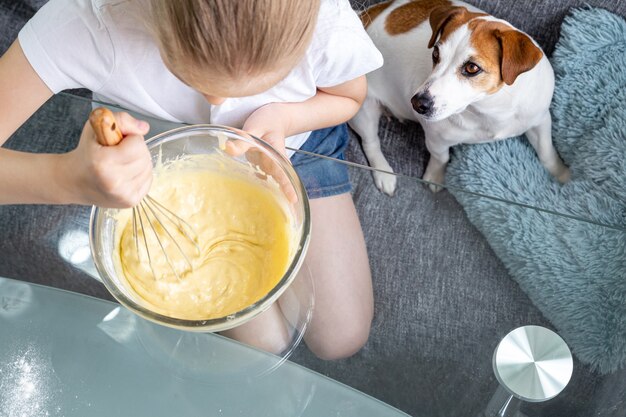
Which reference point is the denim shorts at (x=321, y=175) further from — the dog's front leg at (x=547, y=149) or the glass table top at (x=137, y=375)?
the dog's front leg at (x=547, y=149)

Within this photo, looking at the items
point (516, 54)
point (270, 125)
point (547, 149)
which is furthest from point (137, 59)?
point (547, 149)

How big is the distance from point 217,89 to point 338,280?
283 mm

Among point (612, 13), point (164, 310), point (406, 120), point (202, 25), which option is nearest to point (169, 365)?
point (164, 310)

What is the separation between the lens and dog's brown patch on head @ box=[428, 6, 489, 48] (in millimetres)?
1105

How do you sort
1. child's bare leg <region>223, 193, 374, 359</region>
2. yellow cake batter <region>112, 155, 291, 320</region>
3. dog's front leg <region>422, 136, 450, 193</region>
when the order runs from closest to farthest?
yellow cake batter <region>112, 155, 291, 320</region>
child's bare leg <region>223, 193, 374, 359</region>
dog's front leg <region>422, 136, 450, 193</region>

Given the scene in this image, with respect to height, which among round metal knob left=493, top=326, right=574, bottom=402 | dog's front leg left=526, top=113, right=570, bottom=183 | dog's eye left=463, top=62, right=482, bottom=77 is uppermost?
dog's eye left=463, top=62, right=482, bottom=77

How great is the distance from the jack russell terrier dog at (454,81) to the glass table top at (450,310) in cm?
26

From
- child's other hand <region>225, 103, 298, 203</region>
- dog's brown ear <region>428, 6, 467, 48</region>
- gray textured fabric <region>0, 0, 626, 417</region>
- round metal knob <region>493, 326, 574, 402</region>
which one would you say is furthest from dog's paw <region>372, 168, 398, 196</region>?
dog's brown ear <region>428, 6, 467, 48</region>

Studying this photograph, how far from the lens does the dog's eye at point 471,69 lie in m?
1.08

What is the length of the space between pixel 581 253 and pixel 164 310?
487mm

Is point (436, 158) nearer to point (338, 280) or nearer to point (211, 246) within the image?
point (338, 280)

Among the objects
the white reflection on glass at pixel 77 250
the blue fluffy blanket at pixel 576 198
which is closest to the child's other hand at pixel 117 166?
the white reflection on glass at pixel 77 250

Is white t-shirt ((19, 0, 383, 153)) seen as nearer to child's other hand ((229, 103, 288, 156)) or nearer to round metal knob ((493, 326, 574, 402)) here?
child's other hand ((229, 103, 288, 156))

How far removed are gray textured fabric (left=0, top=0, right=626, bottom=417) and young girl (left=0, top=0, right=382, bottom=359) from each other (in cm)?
3
